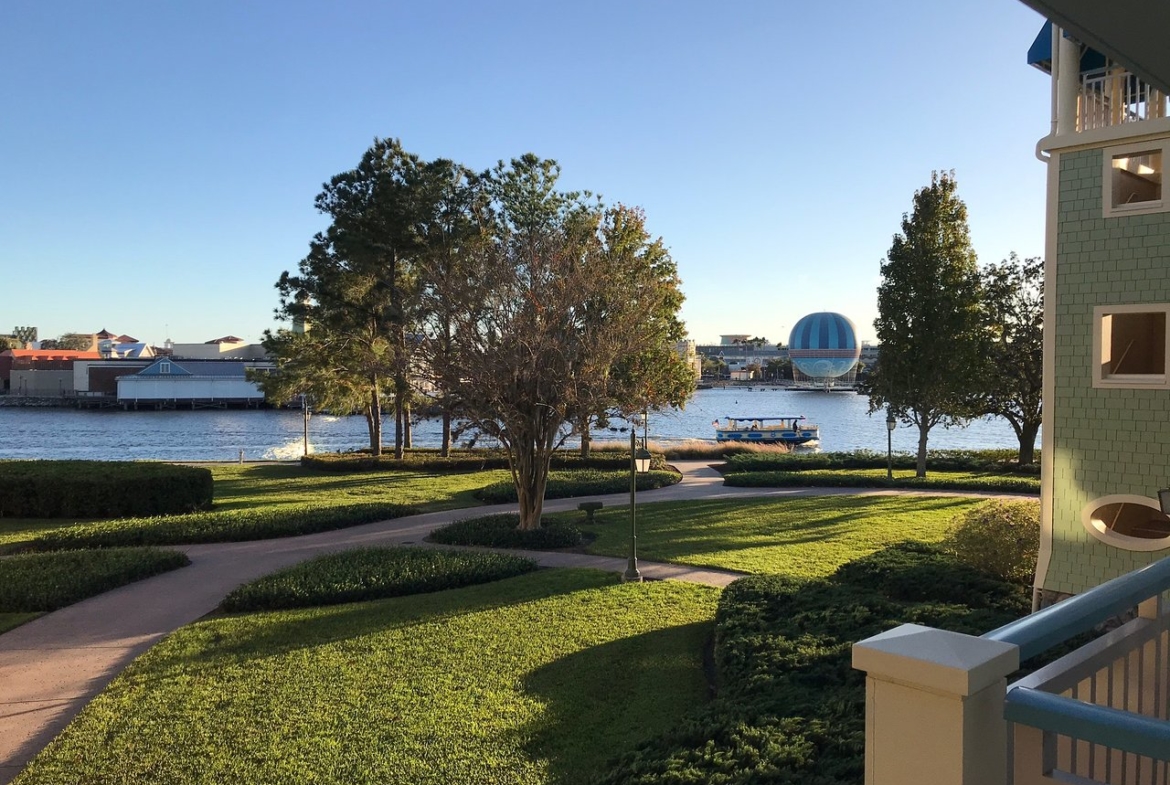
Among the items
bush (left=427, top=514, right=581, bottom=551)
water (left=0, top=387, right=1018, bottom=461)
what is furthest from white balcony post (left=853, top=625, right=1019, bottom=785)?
Answer: water (left=0, top=387, right=1018, bottom=461)

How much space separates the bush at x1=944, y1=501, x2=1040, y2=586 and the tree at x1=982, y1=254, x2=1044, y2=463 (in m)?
19.5

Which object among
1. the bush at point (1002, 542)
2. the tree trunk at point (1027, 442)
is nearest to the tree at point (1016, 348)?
the tree trunk at point (1027, 442)

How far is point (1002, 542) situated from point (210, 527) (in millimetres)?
15641

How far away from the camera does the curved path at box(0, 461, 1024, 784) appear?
796 cm

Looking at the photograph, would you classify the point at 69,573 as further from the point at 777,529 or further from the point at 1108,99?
the point at 1108,99

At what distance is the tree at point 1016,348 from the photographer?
30484 millimetres

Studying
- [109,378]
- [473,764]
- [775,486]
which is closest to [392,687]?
[473,764]

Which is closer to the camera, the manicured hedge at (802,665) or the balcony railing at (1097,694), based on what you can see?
the balcony railing at (1097,694)

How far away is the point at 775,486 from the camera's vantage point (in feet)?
84.6

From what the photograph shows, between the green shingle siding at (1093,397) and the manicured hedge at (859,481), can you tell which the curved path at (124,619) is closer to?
the green shingle siding at (1093,397)

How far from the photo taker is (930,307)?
25047 mm

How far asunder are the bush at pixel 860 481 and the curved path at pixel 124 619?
35.3ft

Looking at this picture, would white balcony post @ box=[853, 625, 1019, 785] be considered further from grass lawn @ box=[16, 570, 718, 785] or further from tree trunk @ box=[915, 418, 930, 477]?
tree trunk @ box=[915, 418, 930, 477]

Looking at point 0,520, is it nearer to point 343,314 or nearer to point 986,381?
point 343,314
